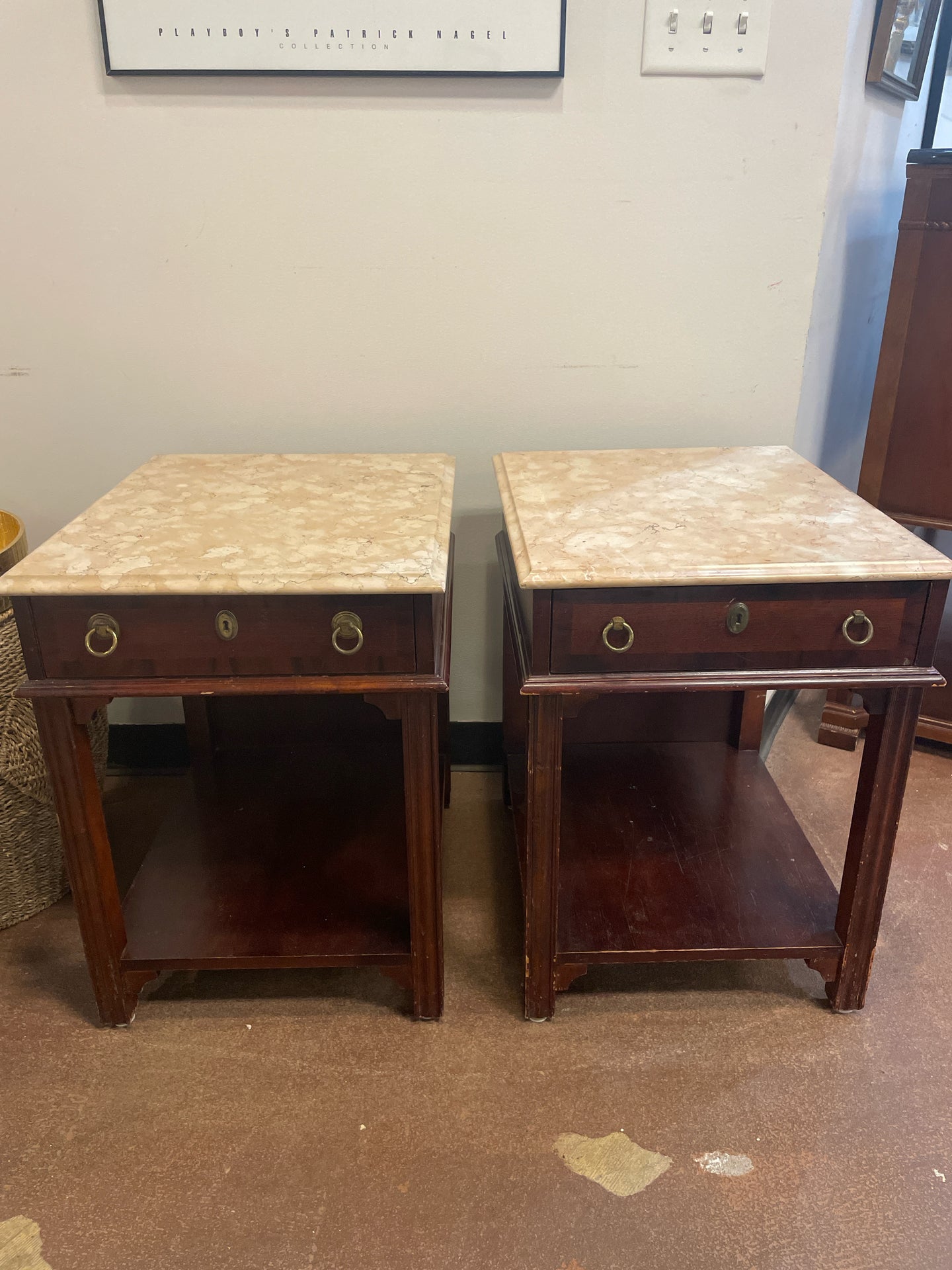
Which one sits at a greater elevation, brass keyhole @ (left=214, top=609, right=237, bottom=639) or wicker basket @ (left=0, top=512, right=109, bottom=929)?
brass keyhole @ (left=214, top=609, right=237, bottom=639)

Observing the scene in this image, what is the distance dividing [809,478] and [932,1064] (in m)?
0.93

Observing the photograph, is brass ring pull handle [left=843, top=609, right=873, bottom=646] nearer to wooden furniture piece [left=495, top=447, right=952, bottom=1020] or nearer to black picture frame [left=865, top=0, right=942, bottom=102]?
wooden furniture piece [left=495, top=447, right=952, bottom=1020]

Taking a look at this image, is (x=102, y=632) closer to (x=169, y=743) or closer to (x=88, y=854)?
(x=88, y=854)

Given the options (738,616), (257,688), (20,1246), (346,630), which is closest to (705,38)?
(738,616)

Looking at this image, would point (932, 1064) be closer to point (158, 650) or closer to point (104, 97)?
point (158, 650)

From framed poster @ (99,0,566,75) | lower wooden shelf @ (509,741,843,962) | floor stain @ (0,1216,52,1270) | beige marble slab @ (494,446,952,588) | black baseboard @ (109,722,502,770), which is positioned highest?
framed poster @ (99,0,566,75)

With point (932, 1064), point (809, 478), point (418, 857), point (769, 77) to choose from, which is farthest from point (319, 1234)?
point (769, 77)

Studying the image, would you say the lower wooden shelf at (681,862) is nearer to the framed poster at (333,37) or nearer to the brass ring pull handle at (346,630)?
the brass ring pull handle at (346,630)

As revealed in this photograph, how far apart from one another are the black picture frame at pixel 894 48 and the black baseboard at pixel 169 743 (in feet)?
5.16

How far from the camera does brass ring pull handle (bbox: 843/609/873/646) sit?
117cm

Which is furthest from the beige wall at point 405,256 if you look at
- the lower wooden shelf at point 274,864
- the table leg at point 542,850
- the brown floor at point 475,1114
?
the brown floor at point 475,1114

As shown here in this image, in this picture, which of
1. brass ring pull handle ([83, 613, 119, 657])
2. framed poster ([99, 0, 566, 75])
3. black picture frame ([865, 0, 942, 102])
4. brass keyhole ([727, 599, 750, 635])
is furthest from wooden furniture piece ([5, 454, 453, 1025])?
black picture frame ([865, 0, 942, 102])

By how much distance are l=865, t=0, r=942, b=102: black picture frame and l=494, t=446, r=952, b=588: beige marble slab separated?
33.8 inches

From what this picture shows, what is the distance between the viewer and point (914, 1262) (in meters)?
1.06
